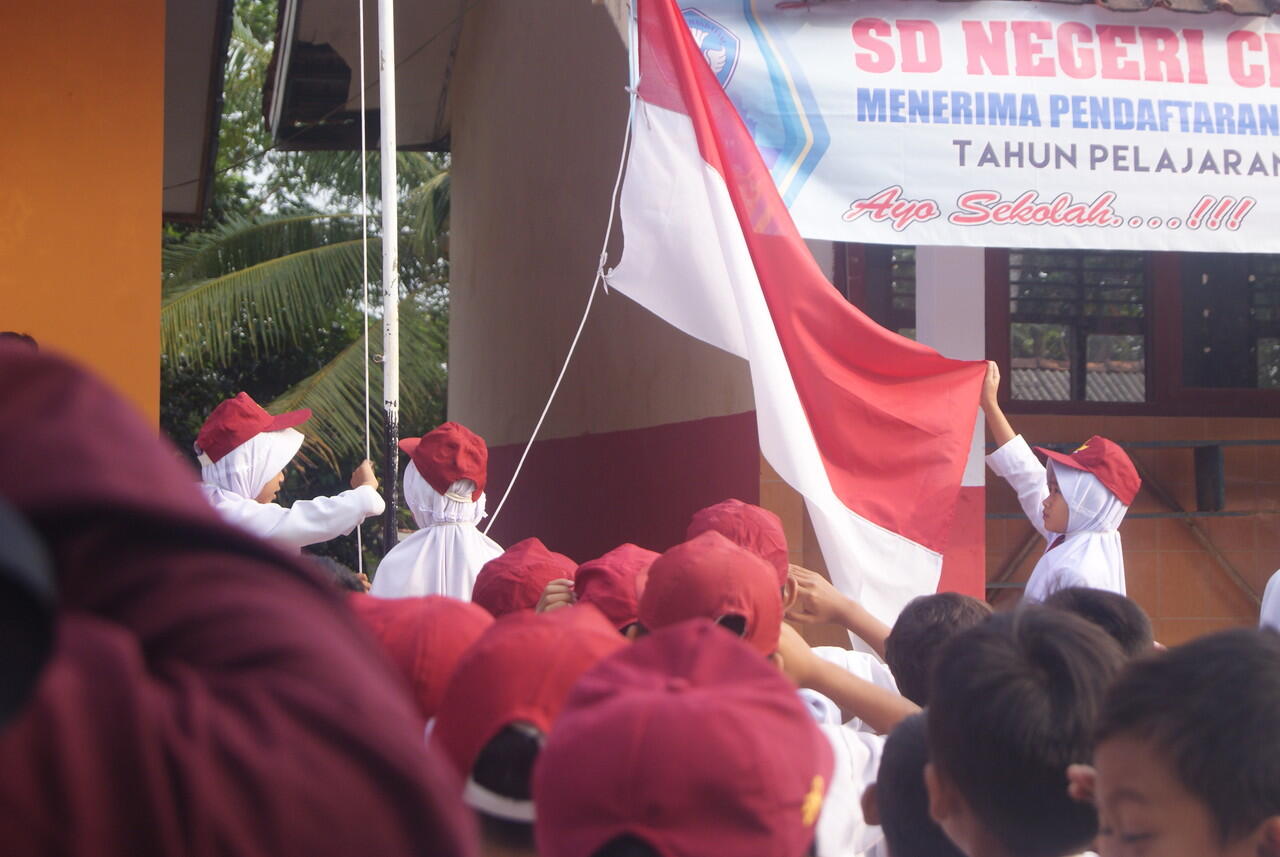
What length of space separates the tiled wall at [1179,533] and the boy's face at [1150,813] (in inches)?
205

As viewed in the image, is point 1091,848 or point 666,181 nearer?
point 1091,848

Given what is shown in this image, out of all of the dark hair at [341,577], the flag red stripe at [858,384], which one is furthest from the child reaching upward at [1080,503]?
the dark hair at [341,577]

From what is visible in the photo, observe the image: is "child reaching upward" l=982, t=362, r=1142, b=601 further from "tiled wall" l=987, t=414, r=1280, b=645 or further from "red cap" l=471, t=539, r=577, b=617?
"red cap" l=471, t=539, r=577, b=617

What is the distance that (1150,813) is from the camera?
1.43 meters

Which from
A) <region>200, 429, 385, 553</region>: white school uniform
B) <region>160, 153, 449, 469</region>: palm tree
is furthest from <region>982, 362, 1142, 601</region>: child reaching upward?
<region>160, 153, 449, 469</region>: palm tree

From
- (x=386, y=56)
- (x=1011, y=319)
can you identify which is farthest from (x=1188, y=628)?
(x=386, y=56)

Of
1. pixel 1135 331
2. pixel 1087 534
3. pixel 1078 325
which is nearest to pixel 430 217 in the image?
pixel 1078 325

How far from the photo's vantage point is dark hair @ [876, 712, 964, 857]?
1.79 meters

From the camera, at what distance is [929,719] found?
1666mm

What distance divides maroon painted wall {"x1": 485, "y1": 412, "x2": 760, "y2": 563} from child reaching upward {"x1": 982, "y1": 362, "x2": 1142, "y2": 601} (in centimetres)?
107

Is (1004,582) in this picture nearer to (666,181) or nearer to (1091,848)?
(666,181)

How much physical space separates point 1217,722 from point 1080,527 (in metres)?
3.62

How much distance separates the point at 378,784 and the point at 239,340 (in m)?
15.6

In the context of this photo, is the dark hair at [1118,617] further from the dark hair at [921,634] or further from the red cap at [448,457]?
the red cap at [448,457]
